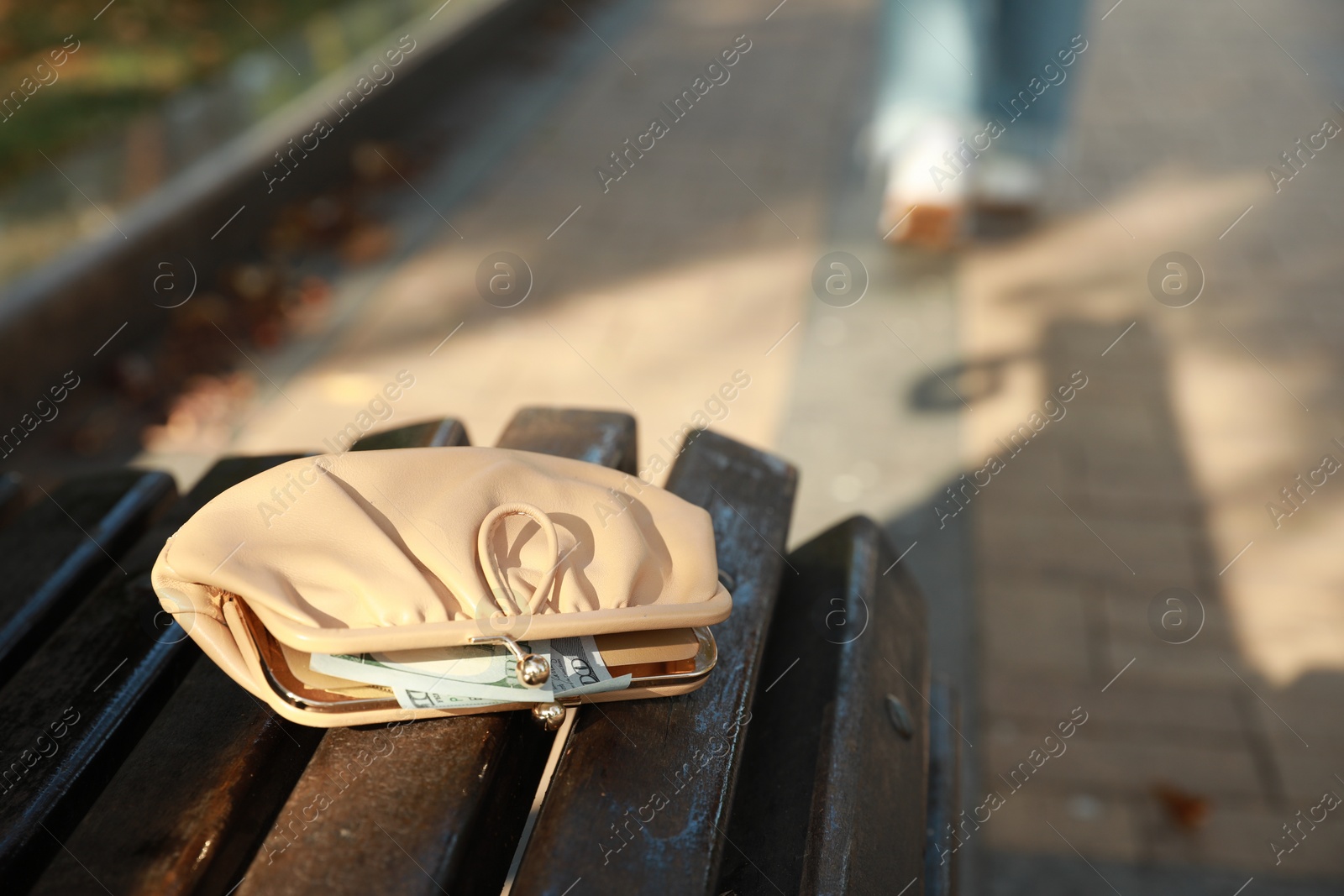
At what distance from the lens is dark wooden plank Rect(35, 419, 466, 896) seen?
3.16 ft

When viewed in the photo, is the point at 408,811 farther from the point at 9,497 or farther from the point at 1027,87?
the point at 1027,87

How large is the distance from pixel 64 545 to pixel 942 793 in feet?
4.29

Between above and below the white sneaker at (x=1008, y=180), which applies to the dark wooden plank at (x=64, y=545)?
above

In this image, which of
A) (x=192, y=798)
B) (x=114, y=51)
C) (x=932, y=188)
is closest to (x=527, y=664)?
(x=192, y=798)

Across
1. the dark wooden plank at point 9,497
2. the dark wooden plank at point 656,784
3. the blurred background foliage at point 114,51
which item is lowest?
the dark wooden plank at point 656,784

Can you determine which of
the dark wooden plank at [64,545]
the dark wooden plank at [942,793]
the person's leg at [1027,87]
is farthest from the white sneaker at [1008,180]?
the dark wooden plank at [64,545]

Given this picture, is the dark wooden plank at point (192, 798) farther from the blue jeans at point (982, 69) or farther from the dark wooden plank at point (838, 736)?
the blue jeans at point (982, 69)

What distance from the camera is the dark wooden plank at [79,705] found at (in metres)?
1.05

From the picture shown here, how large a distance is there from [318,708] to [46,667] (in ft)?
1.41

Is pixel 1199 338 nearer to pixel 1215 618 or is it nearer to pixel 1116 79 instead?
pixel 1215 618

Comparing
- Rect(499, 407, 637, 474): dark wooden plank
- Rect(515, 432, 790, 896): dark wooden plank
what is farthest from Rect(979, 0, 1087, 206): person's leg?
Rect(515, 432, 790, 896): dark wooden plank

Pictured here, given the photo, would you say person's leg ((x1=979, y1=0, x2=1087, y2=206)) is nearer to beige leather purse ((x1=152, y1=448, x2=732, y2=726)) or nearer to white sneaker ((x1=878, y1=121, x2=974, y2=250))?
white sneaker ((x1=878, y1=121, x2=974, y2=250))

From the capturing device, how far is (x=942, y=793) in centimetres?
158

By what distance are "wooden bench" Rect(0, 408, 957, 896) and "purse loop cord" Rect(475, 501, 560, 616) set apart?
0.49ft
